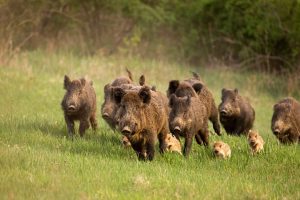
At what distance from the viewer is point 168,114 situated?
12.3 meters

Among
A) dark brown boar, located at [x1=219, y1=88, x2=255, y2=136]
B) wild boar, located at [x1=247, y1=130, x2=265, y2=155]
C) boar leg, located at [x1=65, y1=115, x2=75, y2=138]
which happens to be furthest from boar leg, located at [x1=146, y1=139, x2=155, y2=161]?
dark brown boar, located at [x1=219, y1=88, x2=255, y2=136]

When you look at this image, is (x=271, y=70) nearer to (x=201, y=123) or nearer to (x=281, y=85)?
(x=281, y=85)

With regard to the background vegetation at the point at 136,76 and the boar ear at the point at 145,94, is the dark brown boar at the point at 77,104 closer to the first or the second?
the background vegetation at the point at 136,76

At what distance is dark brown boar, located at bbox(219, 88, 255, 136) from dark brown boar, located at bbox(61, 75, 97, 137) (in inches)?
133

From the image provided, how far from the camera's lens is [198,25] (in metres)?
33.9

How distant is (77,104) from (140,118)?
9.58 feet

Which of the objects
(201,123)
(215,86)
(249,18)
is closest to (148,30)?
(249,18)

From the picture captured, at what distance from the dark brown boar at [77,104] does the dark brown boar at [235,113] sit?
3384 millimetres

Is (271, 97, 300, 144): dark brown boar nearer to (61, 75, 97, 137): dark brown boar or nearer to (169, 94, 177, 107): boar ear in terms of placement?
(169, 94, 177, 107): boar ear

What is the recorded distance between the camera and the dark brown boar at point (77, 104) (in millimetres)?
13555

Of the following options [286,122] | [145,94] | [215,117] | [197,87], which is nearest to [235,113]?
[215,117]

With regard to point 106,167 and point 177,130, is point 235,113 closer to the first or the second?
point 177,130

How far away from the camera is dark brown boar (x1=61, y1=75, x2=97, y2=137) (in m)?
13.6

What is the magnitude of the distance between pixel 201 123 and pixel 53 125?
339 cm
